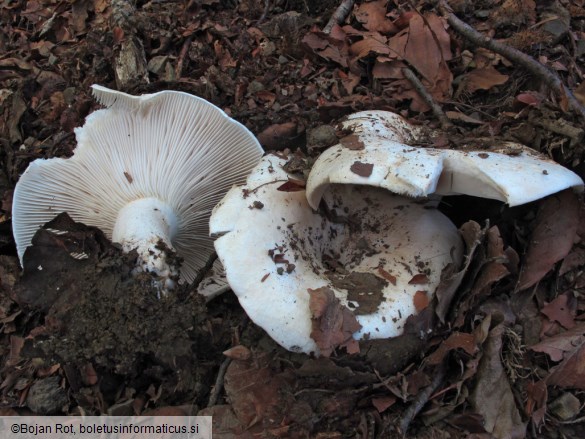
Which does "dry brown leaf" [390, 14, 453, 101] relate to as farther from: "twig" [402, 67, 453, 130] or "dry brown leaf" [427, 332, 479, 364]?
"dry brown leaf" [427, 332, 479, 364]

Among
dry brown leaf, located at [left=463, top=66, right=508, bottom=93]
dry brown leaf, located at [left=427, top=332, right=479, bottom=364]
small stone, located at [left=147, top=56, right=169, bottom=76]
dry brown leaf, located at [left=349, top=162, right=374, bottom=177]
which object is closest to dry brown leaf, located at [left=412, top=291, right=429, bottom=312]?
dry brown leaf, located at [left=427, top=332, right=479, bottom=364]

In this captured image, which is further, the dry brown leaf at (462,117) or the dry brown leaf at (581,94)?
the dry brown leaf at (462,117)

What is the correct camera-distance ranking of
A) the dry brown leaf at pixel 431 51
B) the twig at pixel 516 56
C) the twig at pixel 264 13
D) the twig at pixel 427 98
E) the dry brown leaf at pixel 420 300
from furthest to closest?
the twig at pixel 264 13 → the dry brown leaf at pixel 431 51 → the twig at pixel 427 98 → the twig at pixel 516 56 → the dry brown leaf at pixel 420 300

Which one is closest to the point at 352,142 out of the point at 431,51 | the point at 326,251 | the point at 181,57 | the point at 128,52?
the point at 326,251

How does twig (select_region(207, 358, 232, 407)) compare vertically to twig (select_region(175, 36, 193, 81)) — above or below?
below

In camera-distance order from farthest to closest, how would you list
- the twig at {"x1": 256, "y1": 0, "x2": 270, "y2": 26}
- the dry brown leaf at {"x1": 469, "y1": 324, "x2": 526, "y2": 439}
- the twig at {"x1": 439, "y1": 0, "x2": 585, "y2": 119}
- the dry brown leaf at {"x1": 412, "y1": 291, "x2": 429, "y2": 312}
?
the twig at {"x1": 256, "y1": 0, "x2": 270, "y2": 26} < the twig at {"x1": 439, "y1": 0, "x2": 585, "y2": 119} < the dry brown leaf at {"x1": 412, "y1": 291, "x2": 429, "y2": 312} < the dry brown leaf at {"x1": 469, "y1": 324, "x2": 526, "y2": 439}

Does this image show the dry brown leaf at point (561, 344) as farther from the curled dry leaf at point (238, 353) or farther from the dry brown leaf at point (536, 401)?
the curled dry leaf at point (238, 353)

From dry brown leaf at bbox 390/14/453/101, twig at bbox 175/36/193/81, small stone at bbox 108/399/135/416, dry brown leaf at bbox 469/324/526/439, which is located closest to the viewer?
dry brown leaf at bbox 469/324/526/439

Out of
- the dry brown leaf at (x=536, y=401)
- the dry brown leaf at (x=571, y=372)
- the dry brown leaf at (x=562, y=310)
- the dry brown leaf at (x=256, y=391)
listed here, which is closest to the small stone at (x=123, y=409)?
the dry brown leaf at (x=256, y=391)
